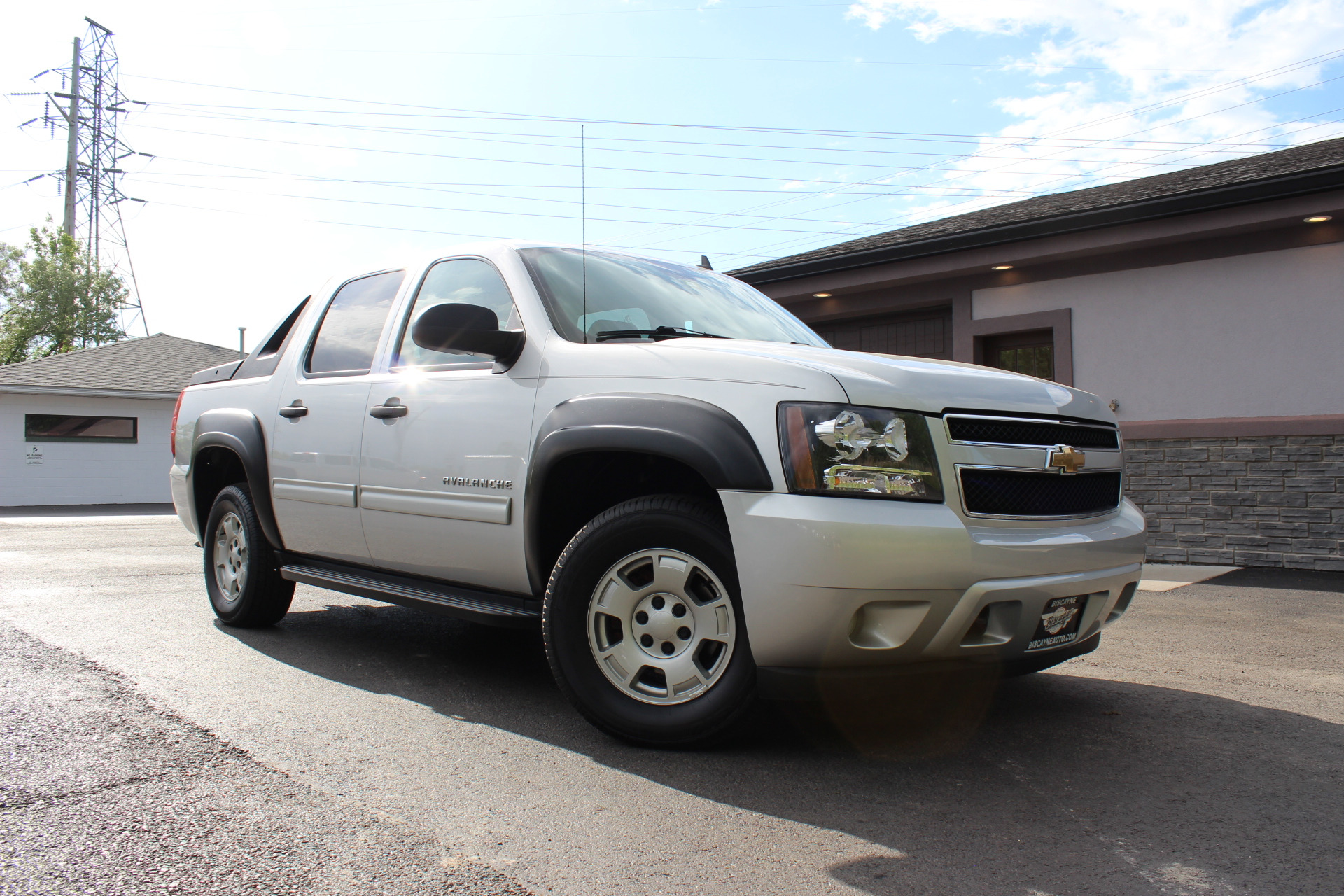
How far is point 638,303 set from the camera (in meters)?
4.16

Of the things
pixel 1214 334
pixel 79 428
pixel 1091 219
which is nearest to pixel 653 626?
pixel 1091 219

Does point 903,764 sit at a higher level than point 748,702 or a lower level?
lower

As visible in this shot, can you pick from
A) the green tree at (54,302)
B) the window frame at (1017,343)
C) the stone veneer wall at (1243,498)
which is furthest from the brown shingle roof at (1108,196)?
the green tree at (54,302)

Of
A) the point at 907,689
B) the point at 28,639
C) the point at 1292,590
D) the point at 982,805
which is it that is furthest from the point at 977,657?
the point at 1292,590

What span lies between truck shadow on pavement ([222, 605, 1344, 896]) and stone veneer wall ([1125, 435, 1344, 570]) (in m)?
5.35

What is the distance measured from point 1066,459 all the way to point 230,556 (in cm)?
457

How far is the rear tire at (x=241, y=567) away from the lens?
5.31 m

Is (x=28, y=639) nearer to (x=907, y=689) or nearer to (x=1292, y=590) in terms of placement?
(x=907, y=689)

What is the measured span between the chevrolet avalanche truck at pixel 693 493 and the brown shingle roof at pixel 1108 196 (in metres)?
6.59

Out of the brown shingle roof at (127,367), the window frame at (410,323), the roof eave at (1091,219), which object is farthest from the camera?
the brown shingle roof at (127,367)

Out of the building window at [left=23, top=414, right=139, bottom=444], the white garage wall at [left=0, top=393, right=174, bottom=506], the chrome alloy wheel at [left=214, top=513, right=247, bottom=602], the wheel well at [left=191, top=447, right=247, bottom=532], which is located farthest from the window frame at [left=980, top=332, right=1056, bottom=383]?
the building window at [left=23, top=414, right=139, bottom=444]

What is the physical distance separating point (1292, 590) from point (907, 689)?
5.06 m

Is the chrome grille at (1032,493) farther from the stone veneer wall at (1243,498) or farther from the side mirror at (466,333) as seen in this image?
the stone veneer wall at (1243,498)

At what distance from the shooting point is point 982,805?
286 cm
